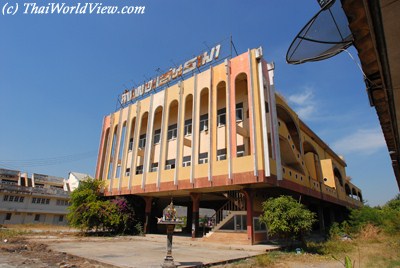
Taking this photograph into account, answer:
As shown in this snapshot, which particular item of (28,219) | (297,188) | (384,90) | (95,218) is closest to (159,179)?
(95,218)

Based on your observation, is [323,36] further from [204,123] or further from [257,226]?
[204,123]

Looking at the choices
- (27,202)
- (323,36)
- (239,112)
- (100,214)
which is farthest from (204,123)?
(27,202)

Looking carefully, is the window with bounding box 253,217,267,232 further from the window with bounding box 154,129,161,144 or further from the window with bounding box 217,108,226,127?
the window with bounding box 154,129,161,144

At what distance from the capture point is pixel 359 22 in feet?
8.34

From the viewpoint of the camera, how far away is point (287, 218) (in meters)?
14.2

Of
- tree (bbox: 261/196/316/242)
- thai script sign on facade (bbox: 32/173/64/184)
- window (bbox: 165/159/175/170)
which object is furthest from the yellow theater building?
thai script sign on facade (bbox: 32/173/64/184)

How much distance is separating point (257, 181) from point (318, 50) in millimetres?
13140

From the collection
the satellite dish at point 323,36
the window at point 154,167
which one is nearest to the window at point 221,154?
the window at point 154,167

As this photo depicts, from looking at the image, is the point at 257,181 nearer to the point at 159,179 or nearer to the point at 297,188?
the point at 297,188

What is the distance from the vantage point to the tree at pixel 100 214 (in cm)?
2403

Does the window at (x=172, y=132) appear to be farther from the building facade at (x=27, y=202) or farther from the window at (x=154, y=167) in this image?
the building facade at (x=27, y=202)

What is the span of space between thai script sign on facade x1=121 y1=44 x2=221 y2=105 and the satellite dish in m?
18.8

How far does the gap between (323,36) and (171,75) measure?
22946 mm

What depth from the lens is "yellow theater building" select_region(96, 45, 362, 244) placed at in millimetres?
17141
